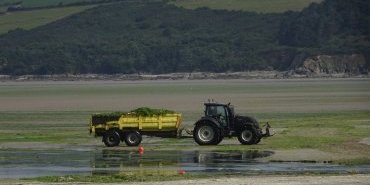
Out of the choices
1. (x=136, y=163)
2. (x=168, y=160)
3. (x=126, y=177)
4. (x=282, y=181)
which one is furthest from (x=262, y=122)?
(x=282, y=181)

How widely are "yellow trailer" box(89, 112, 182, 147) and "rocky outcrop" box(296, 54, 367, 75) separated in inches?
5832

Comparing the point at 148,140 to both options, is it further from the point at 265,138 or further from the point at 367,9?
the point at 367,9

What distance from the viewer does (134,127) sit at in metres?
45.1

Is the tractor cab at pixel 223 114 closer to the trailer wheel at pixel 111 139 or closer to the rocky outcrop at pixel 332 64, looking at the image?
the trailer wheel at pixel 111 139

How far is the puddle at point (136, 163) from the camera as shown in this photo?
111 feet

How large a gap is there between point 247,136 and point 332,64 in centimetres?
15382

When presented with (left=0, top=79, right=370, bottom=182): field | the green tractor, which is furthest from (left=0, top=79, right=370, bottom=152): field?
the green tractor

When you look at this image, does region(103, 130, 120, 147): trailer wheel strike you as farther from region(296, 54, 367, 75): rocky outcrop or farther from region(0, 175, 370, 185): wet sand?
region(296, 54, 367, 75): rocky outcrop

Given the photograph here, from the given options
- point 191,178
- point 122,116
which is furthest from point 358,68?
point 191,178

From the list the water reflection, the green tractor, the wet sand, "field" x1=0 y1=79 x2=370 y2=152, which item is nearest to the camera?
the wet sand

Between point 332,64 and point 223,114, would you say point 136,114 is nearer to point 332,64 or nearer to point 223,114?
point 223,114

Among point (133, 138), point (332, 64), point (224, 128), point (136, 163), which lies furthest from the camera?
point (332, 64)

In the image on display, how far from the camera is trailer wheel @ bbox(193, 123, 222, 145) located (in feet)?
144

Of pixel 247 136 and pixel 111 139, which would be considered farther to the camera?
pixel 111 139
